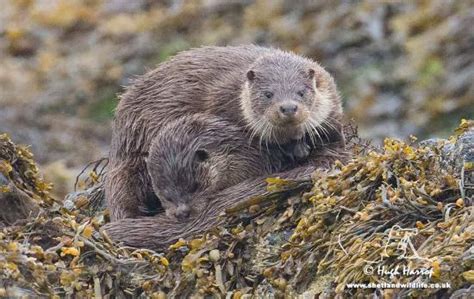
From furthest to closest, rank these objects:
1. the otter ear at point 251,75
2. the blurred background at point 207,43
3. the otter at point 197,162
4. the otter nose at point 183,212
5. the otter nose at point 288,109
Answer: the blurred background at point 207,43 < the otter ear at point 251,75 < the otter nose at point 288,109 < the otter at point 197,162 < the otter nose at point 183,212

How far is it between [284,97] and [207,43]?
881 centimetres

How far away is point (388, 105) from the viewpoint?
536 inches

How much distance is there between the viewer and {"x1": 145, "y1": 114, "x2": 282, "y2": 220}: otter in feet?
19.5

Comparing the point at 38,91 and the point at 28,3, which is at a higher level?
the point at 28,3

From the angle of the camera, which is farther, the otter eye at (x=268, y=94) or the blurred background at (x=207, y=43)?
the blurred background at (x=207, y=43)

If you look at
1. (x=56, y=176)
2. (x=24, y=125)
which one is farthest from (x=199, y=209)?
(x=24, y=125)

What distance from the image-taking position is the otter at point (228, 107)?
242 inches

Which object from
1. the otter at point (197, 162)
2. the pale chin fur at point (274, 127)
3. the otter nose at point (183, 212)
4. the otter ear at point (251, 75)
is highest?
the otter ear at point (251, 75)

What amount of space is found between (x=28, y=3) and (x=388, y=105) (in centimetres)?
540

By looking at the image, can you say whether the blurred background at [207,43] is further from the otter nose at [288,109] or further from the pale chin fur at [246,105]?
the otter nose at [288,109]

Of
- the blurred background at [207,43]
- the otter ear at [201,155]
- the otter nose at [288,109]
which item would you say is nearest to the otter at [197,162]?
the otter ear at [201,155]

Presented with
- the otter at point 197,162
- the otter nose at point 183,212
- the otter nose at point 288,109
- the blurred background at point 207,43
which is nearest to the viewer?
the otter nose at point 183,212

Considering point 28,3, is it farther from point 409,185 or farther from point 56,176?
point 409,185

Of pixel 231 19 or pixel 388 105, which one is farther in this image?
pixel 231 19
